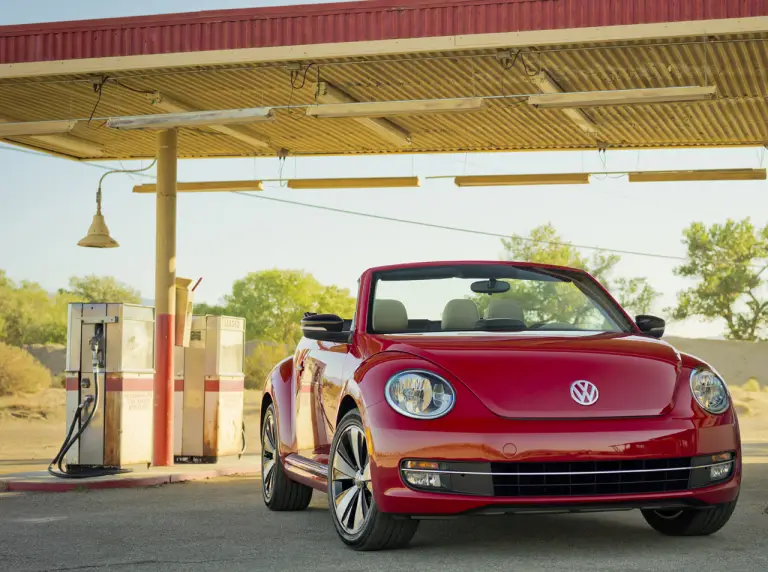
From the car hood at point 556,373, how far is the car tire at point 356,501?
0.57 meters

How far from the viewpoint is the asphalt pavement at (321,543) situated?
6621 millimetres

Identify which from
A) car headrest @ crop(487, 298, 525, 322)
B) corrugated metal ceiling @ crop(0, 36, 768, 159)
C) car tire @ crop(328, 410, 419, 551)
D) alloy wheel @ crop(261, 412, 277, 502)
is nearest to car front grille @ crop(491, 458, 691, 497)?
car tire @ crop(328, 410, 419, 551)

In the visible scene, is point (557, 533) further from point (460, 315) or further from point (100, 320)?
point (100, 320)

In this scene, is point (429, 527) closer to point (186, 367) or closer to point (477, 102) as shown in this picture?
point (477, 102)

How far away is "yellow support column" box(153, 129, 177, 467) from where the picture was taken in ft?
49.2

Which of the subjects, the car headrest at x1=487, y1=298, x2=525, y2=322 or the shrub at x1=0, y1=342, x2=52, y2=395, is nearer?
the car headrest at x1=487, y1=298, x2=525, y2=322

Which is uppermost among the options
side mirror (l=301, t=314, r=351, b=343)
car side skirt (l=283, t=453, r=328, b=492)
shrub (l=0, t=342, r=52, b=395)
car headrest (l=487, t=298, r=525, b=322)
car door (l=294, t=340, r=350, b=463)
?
car headrest (l=487, t=298, r=525, b=322)

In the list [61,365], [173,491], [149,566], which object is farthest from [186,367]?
[61,365]

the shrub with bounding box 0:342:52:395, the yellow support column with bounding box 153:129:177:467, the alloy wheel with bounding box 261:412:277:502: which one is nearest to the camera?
the alloy wheel with bounding box 261:412:277:502

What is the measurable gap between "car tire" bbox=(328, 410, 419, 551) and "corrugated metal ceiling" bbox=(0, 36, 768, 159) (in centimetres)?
656

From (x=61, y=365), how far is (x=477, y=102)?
67.3 meters

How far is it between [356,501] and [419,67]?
7449 mm

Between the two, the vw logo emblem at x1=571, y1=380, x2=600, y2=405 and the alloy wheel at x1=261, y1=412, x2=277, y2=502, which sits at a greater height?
the vw logo emblem at x1=571, y1=380, x2=600, y2=405

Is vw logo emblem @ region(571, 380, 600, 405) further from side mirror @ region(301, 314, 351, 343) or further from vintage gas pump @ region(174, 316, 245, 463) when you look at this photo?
vintage gas pump @ region(174, 316, 245, 463)
